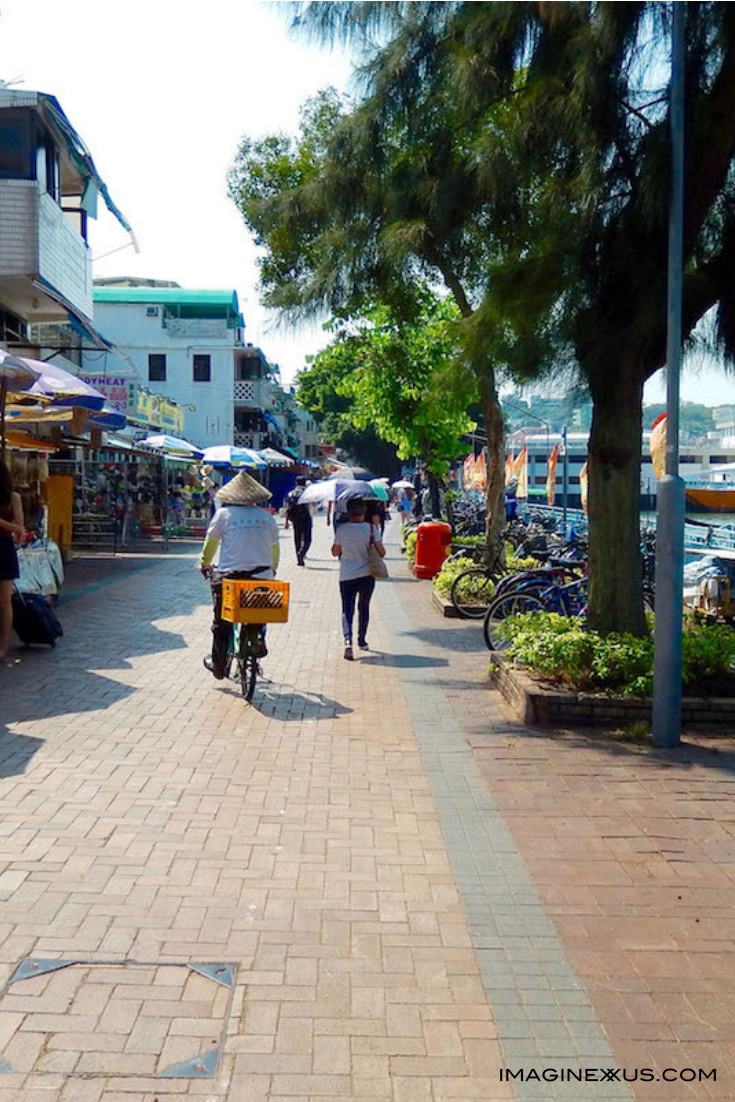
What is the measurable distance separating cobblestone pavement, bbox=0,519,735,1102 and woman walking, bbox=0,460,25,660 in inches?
63.6

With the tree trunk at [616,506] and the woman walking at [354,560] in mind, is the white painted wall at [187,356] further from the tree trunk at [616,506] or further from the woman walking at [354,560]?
the tree trunk at [616,506]

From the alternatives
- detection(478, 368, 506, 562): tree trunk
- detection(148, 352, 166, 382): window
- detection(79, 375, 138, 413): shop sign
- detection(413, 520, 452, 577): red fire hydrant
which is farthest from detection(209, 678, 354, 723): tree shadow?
detection(148, 352, 166, 382): window

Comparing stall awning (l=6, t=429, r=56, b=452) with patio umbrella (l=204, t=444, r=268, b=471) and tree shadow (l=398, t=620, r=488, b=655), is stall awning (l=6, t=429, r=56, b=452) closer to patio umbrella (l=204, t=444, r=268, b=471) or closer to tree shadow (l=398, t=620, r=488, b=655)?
tree shadow (l=398, t=620, r=488, b=655)

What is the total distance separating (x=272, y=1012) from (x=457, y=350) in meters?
5.50

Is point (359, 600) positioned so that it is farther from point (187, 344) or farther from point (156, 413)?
point (187, 344)

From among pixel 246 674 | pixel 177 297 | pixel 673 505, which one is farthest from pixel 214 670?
pixel 177 297

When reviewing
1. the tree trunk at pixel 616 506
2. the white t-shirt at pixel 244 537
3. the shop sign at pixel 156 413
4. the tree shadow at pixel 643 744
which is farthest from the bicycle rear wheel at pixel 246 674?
the shop sign at pixel 156 413

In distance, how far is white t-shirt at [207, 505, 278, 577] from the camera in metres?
8.35

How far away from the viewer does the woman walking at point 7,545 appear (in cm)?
917

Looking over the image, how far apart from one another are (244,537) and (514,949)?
4931mm

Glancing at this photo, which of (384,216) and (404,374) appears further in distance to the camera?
(404,374)

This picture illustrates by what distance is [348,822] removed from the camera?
536cm

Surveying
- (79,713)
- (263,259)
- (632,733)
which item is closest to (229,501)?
(79,713)

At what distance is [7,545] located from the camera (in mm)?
9203
